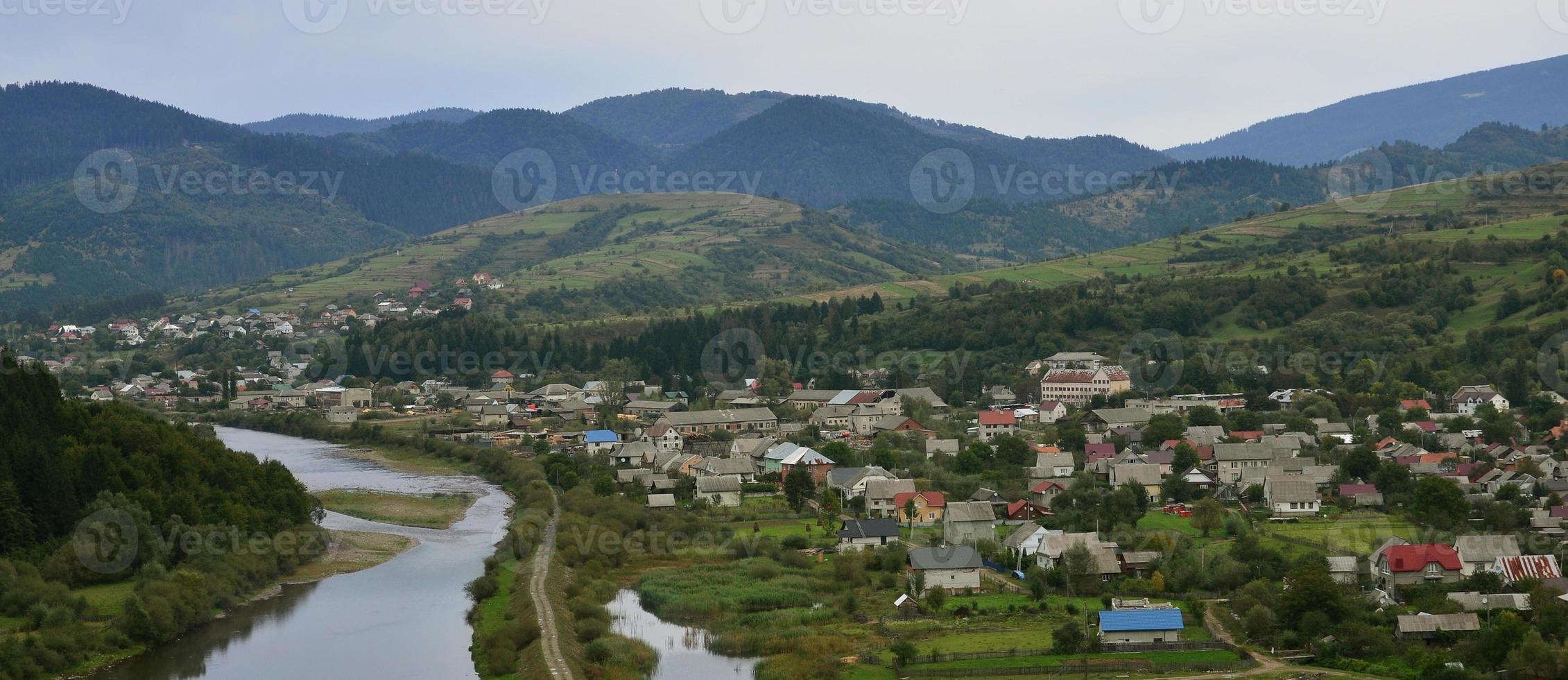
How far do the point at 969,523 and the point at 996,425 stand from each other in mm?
20386

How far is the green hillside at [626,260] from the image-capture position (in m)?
120

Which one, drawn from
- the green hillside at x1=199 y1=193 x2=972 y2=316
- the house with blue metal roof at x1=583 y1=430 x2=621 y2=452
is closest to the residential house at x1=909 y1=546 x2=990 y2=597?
the house with blue metal roof at x1=583 y1=430 x2=621 y2=452

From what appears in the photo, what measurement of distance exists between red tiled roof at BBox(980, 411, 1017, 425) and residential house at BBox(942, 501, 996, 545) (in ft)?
64.7

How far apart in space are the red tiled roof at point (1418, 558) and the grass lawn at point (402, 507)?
26.5 m

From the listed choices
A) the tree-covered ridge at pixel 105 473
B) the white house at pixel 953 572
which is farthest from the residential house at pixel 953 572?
the tree-covered ridge at pixel 105 473

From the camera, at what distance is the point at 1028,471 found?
45969 millimetres

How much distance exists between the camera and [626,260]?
5330 inches

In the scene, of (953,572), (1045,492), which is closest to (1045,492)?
(1045,492)

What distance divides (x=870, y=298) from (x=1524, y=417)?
5130 cm

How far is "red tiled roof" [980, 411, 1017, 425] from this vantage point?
57.3 meters

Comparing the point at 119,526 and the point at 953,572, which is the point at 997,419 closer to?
the point at 953,572

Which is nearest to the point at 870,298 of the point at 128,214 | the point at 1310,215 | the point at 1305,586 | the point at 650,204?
the point at 1310,215

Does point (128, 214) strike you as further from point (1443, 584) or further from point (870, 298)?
point (1443, 584)

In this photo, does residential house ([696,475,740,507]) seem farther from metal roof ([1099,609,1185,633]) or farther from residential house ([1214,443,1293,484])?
metal roof ([1099,609,1185,633])
